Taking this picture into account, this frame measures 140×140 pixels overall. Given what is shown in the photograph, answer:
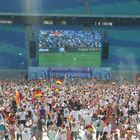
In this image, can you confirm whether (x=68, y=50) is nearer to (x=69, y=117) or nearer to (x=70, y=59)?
(x=70, y=59)

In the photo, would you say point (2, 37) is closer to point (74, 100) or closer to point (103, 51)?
point (103, 51)

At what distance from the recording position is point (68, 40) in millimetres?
53844

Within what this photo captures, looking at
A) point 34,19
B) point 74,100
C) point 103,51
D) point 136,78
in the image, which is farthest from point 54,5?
point 74,100

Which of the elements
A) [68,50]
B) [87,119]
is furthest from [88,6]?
[87,119]

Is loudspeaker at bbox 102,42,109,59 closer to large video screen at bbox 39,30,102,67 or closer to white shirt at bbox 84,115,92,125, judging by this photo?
large video screen at bbox 39,30,102,67

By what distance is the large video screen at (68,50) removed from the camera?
5366cm

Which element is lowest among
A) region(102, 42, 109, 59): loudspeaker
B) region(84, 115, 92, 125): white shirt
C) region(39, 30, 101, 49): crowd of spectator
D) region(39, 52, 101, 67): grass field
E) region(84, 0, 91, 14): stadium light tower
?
region(84, 115, 92, 125): white shirt

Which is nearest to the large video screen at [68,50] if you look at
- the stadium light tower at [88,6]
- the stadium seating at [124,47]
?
the stadium seating at [124,47]

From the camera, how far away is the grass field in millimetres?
53688

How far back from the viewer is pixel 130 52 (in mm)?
56719

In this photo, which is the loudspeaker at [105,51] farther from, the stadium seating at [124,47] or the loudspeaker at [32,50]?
the loudspeaker at [32,50]

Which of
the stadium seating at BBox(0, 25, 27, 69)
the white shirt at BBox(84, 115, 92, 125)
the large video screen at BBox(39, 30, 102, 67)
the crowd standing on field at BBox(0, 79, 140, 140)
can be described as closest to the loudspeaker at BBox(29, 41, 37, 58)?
the large video screen at BBox(39, 30, 102, 67)

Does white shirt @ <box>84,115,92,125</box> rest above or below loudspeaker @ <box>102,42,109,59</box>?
below

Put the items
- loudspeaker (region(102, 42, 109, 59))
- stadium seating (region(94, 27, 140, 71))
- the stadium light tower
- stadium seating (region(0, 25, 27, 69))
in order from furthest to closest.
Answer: the stadium light tower, stadium seating (region(94, 27, 140, 71)), stadium seating (region(0, 25, 27, 69)), loudspeaker (region(102, 42, 109, 59))
